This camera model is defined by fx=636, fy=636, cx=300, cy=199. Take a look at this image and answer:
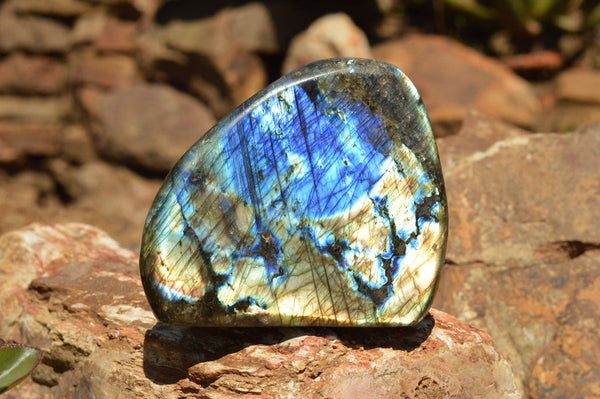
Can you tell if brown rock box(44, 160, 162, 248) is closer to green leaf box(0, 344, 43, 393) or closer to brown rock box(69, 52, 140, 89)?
brown rock box(69, 52, 140, 89)

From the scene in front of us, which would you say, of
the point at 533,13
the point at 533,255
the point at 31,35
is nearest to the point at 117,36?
the point at 31,35

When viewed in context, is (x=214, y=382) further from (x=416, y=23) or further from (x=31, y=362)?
(x=416, y=23)

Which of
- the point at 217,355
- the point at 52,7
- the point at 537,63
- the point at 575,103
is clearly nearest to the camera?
the point at 217,355

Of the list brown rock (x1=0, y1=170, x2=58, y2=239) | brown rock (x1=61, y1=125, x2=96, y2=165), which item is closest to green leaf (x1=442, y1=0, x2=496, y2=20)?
brown rock (x1=61, y1=125, x2=96, y2=165)

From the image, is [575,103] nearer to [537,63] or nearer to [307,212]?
[537,63]

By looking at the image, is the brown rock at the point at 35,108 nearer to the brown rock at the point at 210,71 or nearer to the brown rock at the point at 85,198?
the brown rock at the point at 85,198

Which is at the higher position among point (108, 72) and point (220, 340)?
point (220, 340)
